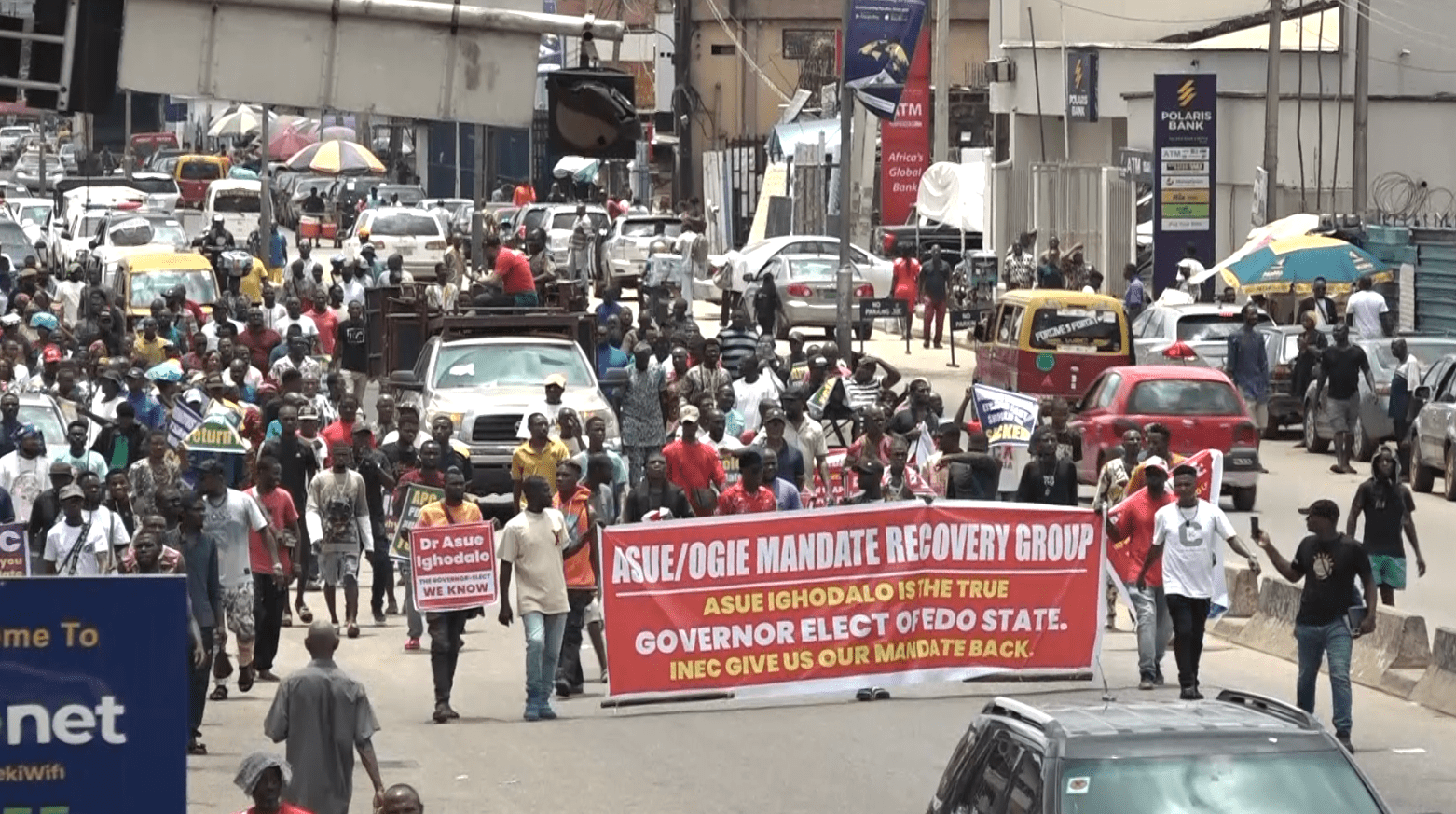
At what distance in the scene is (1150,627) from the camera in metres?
16.4

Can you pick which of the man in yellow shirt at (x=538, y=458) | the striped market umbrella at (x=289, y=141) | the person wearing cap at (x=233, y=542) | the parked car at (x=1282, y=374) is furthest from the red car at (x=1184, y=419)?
the striped market umbrella at (x=289, y=141)

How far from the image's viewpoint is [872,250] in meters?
55.9

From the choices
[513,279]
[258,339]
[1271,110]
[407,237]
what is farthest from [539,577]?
[407,237]

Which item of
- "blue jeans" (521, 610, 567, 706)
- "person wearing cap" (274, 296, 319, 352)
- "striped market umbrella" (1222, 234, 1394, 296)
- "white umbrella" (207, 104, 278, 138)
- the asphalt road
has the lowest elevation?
the asphalt road

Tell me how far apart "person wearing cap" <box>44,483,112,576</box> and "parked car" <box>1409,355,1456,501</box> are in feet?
48.0

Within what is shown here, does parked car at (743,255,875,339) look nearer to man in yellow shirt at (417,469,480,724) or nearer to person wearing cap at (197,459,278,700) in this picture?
man in yellow shirt at (417,469,480,724)

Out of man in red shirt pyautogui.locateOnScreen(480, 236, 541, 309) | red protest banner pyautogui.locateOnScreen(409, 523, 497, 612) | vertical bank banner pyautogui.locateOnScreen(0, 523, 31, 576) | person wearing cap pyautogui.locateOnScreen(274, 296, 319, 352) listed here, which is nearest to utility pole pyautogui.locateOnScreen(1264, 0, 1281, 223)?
man in red shirt pyautogui.locateOnScreen(480, 236, 541, 309)

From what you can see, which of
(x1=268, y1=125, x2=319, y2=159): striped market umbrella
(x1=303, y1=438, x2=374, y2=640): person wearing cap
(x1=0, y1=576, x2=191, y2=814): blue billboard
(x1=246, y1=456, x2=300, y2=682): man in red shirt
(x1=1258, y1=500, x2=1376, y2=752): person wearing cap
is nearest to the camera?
(x1=0, y1=576, x2=191, y2=814): blue billboard

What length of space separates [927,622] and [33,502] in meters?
6.51

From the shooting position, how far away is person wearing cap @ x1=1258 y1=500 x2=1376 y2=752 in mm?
14578

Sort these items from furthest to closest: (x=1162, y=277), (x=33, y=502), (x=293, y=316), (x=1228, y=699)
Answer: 1. (x=1162, y=277)
2. (x=293, y=316)
3. (x=33, y=502)
4. (x=1228, y=699)

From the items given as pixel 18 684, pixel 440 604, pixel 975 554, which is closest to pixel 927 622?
pixel 975 554

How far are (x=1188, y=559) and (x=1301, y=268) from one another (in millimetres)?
21064

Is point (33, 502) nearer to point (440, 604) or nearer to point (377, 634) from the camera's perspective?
point (377, 634)
